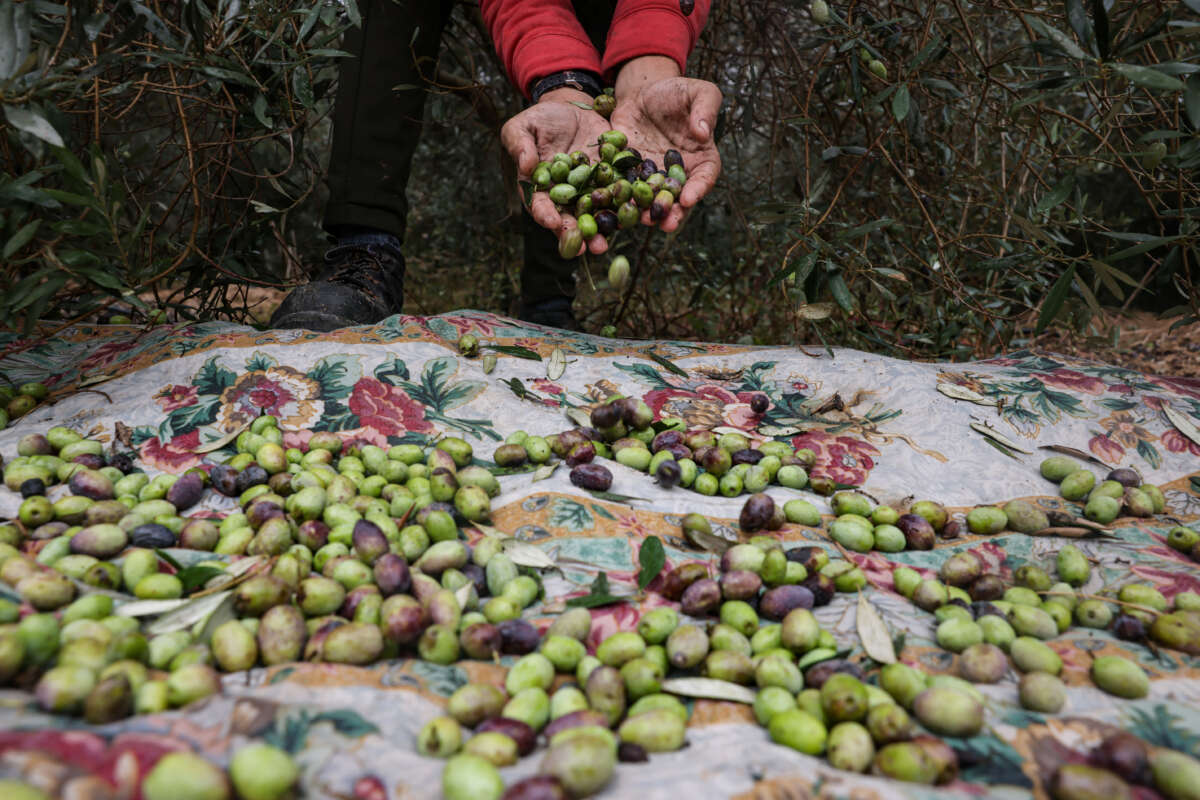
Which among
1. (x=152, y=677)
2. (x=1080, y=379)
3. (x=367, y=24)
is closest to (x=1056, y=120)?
(x=1080, y=379)

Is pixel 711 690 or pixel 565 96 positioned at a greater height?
pixel 565 96

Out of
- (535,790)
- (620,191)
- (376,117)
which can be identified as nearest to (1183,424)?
(620,191)

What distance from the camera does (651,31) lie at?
101 inches

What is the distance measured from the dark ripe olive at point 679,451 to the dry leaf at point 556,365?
49cm

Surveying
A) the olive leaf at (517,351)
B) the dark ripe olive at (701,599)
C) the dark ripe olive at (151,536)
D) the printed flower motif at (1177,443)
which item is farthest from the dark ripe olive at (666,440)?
the printed flower motif at (1177,443)

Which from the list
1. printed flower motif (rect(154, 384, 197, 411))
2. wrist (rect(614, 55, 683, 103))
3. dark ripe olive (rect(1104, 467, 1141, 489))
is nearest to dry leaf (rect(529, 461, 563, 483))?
printed flower motif (rect(154, 384, 197, 411))

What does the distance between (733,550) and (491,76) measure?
3.48 m

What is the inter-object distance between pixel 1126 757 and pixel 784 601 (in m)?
0.50

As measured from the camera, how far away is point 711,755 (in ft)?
3.04

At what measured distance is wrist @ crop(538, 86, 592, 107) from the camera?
249cm

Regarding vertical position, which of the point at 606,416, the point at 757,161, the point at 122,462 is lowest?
the point at 122,462

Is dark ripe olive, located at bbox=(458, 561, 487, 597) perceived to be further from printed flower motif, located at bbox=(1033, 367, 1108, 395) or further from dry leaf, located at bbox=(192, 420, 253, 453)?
printed flower motif, located at bbox=(1033, 367, 1108, 395)

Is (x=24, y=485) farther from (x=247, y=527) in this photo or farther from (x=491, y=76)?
(x=491, y=76)

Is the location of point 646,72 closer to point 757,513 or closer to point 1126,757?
point 757,513
